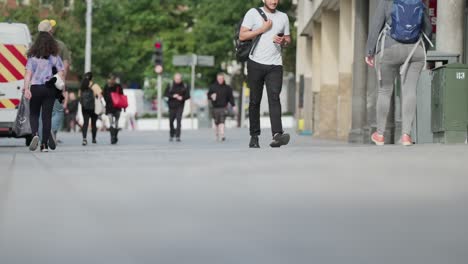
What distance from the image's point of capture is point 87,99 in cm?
2892

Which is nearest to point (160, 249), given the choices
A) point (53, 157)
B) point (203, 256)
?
point (203, 256)

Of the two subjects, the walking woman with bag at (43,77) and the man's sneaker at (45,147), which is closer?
the man's sneaker at (45,147)

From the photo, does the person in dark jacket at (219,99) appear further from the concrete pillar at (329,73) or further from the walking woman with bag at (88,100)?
the walking woman with bag at (88,100)

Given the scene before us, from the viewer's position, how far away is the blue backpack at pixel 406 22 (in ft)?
50.1

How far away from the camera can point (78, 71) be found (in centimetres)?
7706

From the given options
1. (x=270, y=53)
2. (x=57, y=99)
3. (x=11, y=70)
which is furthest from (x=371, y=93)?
(x=270, y=53)

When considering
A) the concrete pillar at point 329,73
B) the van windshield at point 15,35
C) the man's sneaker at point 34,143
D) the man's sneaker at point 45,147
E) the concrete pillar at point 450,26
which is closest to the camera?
the man's sneaker at point 45,147

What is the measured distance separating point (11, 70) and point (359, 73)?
22.4 ft

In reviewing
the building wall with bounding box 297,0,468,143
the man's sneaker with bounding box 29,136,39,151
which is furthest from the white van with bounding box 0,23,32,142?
the man's sneaker with bounding box 29,136,39,151

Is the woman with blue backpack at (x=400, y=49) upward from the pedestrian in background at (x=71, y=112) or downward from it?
upward

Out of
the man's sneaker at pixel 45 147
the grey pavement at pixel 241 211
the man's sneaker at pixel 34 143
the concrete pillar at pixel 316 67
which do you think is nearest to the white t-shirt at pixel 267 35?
the man's sneaker at pixel 45 147

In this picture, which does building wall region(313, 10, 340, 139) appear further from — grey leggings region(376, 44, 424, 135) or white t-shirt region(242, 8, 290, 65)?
grey leggings region(376, 44, 424, 135)

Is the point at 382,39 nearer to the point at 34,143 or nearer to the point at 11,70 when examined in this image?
the point at 34,143

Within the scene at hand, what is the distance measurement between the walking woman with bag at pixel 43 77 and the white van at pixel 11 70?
292 inches
